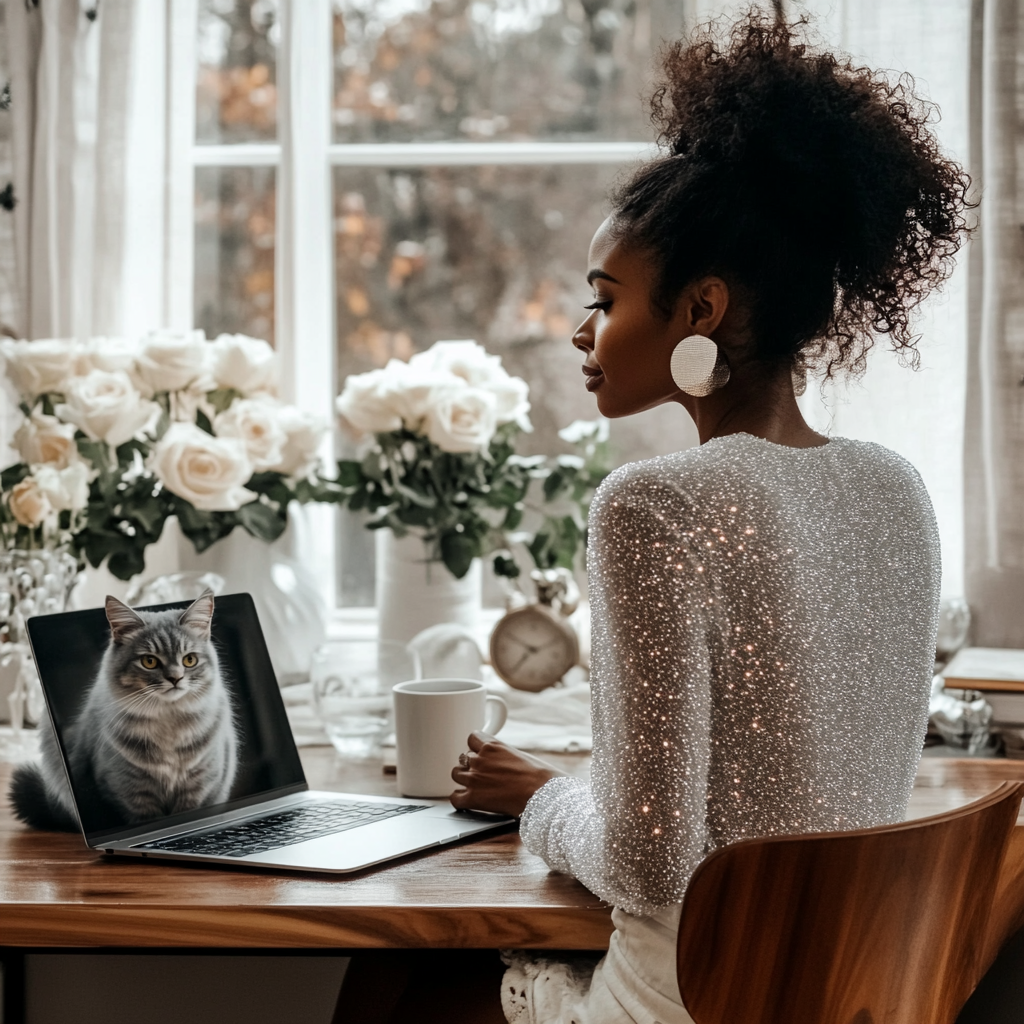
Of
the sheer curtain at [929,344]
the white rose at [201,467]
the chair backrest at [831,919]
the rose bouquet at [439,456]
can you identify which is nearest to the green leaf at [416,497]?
the rose bouquet at [439,456]

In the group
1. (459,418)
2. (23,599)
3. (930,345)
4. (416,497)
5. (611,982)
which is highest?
(930,345)

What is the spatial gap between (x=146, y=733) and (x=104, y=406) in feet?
2.05

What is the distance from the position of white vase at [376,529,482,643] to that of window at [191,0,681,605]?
1.13 feet

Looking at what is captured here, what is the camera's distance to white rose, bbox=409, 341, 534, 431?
1.81 m

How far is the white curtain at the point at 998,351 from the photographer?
1783 mm

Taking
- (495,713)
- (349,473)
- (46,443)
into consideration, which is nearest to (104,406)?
(46,443)

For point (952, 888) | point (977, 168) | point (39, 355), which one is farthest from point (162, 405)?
point (952, 888)

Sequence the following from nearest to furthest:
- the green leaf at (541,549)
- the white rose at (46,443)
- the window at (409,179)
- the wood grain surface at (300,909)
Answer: the wood grain surface at (300,909)
the white rose at (46,443)
the green leaf at (541,549)
the window at (409,179)

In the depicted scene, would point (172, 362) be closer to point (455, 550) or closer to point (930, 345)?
point (455, 550)

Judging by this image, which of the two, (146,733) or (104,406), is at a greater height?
(104,406)

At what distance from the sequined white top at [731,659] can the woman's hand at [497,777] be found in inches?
8.6

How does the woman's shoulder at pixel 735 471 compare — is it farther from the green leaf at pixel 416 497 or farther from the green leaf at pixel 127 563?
the green leaf at pixel 127 563

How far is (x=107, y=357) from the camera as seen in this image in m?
1.77

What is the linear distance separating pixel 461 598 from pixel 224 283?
0.74 metres
